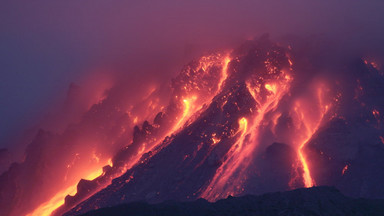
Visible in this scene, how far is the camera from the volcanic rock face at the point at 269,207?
79.0 feet

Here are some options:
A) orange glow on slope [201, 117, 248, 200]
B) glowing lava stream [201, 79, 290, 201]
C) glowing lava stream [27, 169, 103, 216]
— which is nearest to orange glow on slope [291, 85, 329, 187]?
glowing lava stream [201, 79, 290, 201]

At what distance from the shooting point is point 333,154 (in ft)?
136

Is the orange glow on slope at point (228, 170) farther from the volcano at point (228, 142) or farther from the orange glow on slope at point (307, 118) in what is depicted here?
the orange glow on slope at point (307, 118)

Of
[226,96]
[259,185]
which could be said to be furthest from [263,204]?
[226,96]

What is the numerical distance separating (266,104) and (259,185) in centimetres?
1907

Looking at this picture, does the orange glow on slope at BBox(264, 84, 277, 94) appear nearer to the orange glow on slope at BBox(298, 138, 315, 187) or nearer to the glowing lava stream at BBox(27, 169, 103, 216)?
the orange glow on slope at BBox(298, 138, 315, 187)

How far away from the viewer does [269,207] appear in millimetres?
24625

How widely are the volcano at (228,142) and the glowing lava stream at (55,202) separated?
338mm

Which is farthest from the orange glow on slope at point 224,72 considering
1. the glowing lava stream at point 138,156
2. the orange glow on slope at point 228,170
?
the orange glow on slope at point 228,170

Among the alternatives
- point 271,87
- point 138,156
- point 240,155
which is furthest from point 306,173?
point 138,156

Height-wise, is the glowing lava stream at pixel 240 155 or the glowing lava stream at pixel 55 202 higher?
the glowing lava stream at pixel 55 202

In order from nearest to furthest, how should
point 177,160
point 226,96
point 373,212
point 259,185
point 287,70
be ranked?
point 373,212 < point 259,185 < point 177,160 < point 226,96 < point 287,70

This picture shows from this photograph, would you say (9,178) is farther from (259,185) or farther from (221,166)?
(259,185)

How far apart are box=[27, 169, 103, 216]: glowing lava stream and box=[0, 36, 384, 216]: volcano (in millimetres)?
338
